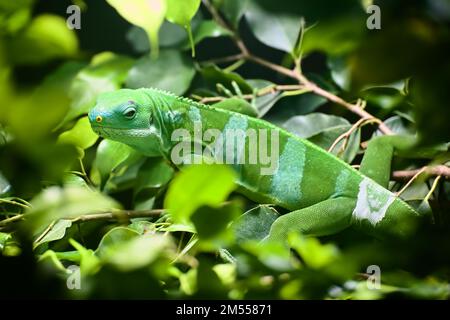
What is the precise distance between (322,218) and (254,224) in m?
0.22

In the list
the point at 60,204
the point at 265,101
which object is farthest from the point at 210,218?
the point at 265,101

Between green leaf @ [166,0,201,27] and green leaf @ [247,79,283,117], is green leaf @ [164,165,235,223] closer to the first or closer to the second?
green leaf @ [166,0,201,27]

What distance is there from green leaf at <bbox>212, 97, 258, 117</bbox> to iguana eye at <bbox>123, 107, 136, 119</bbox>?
317mm

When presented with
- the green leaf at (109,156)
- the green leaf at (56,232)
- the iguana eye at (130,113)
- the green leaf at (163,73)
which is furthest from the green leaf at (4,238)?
the green leaf at (163,73)

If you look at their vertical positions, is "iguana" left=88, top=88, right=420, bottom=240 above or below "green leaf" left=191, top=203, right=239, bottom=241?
above

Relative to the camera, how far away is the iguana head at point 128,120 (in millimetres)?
1562

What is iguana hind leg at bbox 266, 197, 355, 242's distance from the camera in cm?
148

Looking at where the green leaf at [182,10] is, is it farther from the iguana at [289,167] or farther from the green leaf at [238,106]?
the green leaf at [238,106]

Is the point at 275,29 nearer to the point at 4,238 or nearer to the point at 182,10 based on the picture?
the point at 182,10

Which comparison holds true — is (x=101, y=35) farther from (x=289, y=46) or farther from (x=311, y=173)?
(x=311, y=173)

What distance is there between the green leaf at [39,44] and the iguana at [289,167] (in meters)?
0.85
